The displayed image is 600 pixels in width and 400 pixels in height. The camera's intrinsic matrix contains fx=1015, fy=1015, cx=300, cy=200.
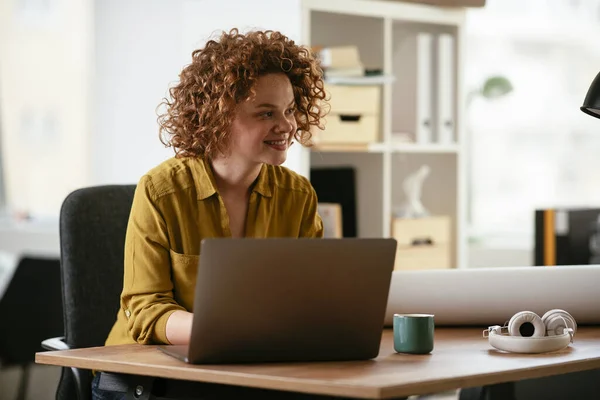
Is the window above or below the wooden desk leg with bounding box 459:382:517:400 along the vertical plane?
above

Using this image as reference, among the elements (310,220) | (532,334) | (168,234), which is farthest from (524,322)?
(168,234)

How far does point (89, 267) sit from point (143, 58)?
1554mm

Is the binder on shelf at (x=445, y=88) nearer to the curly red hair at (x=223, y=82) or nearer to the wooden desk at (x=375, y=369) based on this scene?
the curly red hair at (x=223, y=82)

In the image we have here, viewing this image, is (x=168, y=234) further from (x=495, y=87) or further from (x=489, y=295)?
(x=495, y=87)

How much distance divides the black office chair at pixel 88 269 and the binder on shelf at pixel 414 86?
1.89 metres

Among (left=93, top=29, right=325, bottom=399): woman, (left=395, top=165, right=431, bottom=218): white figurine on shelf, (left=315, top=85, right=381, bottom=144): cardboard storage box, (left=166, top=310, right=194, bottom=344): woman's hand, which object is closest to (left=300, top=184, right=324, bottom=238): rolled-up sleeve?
(left=93, top=29, right=325, bottom=399): woman

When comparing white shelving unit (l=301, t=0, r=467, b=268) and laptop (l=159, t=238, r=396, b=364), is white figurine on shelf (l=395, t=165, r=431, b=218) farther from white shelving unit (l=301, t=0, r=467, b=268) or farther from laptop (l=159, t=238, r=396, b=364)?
laptop (l=159, t=238, r=396, b=364)

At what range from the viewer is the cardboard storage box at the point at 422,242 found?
12.8 feet

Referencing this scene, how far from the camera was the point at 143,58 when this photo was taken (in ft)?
12.3

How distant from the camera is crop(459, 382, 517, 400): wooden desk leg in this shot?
1.98m

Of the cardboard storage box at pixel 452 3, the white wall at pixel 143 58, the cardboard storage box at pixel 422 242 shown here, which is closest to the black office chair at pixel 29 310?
the white wall at pixel 143 58

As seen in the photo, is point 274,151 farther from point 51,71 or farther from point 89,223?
point 51,71

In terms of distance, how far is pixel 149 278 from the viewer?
199cm

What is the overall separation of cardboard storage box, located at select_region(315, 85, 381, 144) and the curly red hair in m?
1.35
